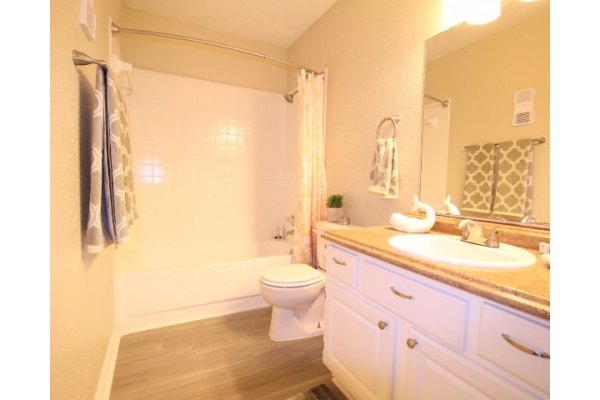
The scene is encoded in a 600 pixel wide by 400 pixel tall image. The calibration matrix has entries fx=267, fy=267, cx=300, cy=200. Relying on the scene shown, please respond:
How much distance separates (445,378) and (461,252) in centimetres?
52

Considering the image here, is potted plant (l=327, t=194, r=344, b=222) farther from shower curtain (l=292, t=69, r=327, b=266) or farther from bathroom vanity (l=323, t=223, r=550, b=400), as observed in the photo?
bathroom vanity (l=323, t=223, r=550, b=400)

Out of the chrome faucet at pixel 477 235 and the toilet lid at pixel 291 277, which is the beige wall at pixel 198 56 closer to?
the toilet lid at pixel 291 277

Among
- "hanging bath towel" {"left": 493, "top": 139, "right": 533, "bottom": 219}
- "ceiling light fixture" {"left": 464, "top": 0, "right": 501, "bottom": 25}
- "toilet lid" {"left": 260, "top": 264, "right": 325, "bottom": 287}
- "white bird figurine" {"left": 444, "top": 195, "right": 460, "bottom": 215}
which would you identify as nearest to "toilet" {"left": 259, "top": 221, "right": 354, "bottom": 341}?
"toilet lid" {"left": 260, "top": 264, "right": 325, "bottom": 287}

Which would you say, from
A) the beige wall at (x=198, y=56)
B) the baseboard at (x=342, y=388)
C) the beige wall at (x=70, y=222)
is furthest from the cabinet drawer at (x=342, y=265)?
the beige wall at (x=198, y=56)

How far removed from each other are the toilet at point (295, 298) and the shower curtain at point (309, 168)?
23 cm

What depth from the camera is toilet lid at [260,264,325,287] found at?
5.70 ft

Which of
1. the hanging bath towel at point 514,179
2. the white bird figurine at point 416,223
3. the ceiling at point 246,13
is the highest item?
the ceiling at point 246,13

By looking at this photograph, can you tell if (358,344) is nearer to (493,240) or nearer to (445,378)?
(445,378)

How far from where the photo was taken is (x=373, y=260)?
1.08 m

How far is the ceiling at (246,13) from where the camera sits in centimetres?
232
